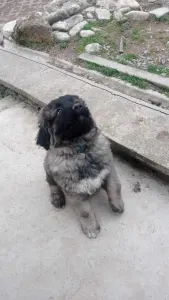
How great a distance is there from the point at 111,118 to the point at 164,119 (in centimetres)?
64

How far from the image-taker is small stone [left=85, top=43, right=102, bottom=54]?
5449 millimetres

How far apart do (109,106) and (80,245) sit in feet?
6.06

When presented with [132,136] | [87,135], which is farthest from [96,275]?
[132,136]

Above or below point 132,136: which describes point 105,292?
below

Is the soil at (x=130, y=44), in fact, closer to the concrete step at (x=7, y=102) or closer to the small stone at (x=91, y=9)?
the small stone at (x=91, y=9)

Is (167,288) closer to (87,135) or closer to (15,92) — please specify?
(87,135)

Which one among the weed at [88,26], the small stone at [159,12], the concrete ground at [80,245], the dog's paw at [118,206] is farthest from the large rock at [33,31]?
the dog's paw at [118,206]

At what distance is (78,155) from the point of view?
3.13 metres

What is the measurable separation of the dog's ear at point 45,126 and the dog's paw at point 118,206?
91cm

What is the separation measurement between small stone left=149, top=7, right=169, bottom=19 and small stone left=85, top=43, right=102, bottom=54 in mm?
1286

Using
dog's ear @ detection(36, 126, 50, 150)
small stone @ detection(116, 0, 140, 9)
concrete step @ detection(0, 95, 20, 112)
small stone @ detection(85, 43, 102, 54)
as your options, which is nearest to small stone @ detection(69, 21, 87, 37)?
small stone @ detection(85, 43, 102, 54)

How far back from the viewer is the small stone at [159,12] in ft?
19.6

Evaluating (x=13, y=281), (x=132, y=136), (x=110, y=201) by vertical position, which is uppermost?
(x=132, y=136)

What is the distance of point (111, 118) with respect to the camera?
13.8 ft
